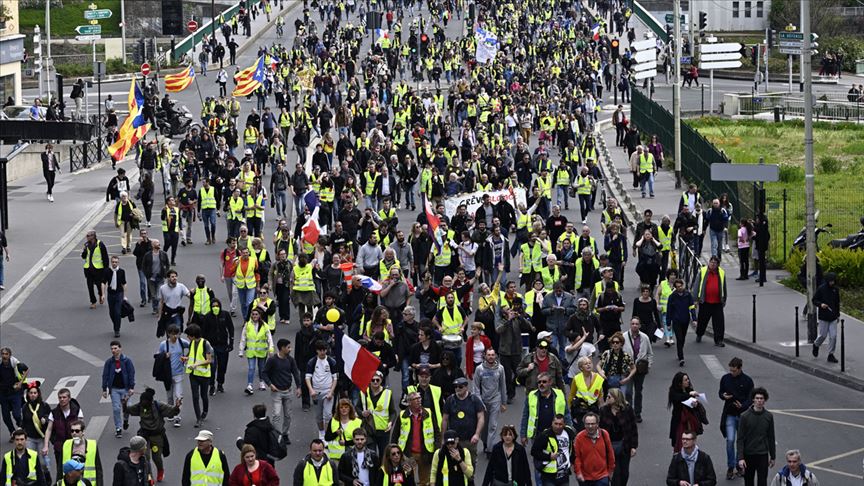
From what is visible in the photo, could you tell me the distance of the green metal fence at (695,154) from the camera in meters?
38.5

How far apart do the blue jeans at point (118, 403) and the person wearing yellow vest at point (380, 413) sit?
360cm

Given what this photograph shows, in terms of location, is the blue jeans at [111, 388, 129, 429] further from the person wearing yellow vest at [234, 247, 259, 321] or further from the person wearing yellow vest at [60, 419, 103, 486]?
the person wearing yellow vest at [234, 247, 259, 321]

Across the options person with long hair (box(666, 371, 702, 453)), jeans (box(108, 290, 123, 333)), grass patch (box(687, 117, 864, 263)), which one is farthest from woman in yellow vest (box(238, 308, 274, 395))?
grass patch (box(687, 117, 864, 263))

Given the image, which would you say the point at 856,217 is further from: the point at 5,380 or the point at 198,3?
the point at 198,3

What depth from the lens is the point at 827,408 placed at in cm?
2255

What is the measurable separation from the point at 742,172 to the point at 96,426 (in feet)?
42.3

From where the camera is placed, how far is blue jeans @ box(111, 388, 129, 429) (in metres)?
21.0

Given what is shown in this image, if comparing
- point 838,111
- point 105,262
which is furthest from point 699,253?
point 838,111

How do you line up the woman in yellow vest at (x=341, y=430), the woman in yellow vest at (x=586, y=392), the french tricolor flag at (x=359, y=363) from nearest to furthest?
the woman in yellow vest at (x=341, y=430) < the woman in yellow vest at (x=586, y=392) < the french tricolor flag at (x=359, y=363)

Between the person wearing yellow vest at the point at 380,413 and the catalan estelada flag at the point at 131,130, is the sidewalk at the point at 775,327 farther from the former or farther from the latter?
the catalan estelada flag at the point at 131,130

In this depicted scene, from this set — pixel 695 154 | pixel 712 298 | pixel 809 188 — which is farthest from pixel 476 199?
pixel 695 154

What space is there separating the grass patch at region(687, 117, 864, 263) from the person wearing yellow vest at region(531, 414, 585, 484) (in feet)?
57.6

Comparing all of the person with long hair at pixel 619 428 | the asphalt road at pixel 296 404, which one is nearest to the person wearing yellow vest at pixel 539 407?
the person with long hair at pixel 619 428

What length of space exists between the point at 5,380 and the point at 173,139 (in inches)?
1348
